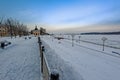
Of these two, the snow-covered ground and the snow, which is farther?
the snow-covered ground

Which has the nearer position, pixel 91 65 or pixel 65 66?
pixel 65 66

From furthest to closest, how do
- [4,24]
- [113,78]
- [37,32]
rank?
1. [37,32]
2. [4,24]
3. [113,78]

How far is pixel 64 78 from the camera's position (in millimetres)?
6977

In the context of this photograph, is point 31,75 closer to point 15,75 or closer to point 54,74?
point 15,75

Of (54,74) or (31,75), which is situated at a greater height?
(54,74)

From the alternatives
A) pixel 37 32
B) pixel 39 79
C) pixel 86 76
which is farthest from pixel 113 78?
pixel 37 32

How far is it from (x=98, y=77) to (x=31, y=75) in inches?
124

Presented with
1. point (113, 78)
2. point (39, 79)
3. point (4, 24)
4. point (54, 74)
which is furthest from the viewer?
point (4, 24)

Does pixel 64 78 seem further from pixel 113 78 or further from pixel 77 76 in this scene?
pixel 113 78

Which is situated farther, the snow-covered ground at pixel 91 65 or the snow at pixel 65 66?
the snow-covered ground at pixel 91 65

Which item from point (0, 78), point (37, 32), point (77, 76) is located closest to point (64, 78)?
point (77, 76)

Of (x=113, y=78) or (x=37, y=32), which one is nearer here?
(x=113, y=78)

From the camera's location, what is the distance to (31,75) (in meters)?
7.35

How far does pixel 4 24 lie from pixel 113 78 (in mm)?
87122
